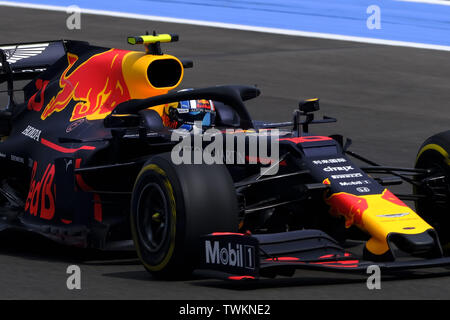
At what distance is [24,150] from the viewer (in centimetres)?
1069

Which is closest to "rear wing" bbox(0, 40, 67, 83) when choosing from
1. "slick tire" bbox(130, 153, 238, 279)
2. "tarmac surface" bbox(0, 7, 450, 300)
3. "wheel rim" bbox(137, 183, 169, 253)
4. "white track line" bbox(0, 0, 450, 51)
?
"tarmac surface" bbox(0, 7, 450, 300)

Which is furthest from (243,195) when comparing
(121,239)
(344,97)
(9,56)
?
(344,97)

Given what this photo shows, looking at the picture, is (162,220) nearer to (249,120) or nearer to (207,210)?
(207,210)

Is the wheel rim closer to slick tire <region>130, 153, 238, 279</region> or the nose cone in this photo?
slick tire <region>130, 153, 238, 279</region>

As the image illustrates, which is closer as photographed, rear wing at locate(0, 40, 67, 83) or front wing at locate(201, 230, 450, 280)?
front wing at locate(201, 230, 450, 280)

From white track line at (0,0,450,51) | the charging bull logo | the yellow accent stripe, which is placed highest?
white track line at (0,0,450,51)

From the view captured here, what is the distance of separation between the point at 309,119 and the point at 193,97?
106cm

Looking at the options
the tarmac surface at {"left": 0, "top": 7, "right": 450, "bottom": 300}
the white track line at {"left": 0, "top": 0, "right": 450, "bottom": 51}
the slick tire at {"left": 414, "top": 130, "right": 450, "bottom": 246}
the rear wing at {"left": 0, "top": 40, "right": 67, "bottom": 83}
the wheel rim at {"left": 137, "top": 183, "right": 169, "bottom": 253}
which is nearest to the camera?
the tarmac surface at {"left": 0, "top": 7, "right": 450, "bottom": 300}

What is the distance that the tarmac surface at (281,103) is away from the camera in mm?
8469

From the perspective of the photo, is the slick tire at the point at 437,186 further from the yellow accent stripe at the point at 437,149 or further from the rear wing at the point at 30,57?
the rear wing at the point at 30,57

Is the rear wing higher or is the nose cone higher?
the rear wing

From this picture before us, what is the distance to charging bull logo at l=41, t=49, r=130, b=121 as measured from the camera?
1037 cm

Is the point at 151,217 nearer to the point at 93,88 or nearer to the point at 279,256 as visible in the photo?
the point at 279,256

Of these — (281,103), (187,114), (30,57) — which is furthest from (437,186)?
(281,103)
